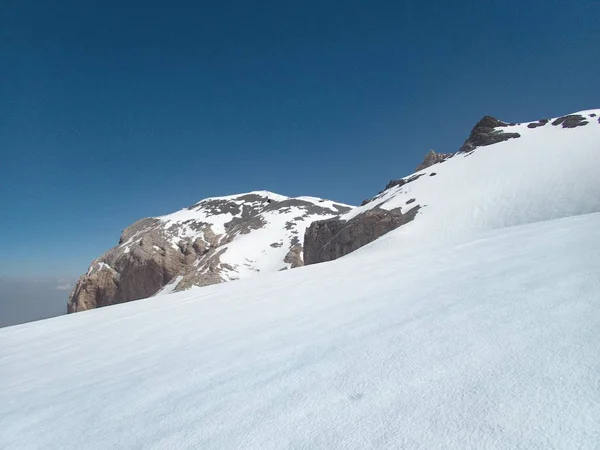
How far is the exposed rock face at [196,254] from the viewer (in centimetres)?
4284

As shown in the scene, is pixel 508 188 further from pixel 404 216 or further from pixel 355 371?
pixel 355 371

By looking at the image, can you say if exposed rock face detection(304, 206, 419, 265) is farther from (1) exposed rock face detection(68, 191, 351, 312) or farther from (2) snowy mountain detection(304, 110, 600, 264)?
(1) exposed rock face detection(68, 191, 351, 312)

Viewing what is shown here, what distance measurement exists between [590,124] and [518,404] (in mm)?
40437

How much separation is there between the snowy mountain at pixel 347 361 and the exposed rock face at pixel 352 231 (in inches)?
730

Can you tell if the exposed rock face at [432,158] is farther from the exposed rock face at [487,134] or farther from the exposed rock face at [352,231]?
the exposed rock face at [352,231]

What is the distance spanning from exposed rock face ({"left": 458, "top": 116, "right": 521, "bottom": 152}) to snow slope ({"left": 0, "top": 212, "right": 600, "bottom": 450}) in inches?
1438

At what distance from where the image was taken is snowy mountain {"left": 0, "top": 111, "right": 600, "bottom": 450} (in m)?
1.76

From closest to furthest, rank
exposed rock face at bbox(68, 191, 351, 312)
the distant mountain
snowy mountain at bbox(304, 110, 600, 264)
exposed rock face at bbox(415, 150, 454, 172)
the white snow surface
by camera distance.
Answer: snowy mountain at bbox(304, 110, 600, 264)
the distant mountain
exposed rock face at bbox(68, 191, 351, 312)
the white snow surface
exposed rock face at bbox(415, 150, 454, 172)

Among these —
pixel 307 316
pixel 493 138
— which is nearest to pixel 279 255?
pixel 493 138

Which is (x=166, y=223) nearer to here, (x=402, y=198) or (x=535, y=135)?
(x=402, y=198)

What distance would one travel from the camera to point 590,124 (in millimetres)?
30375

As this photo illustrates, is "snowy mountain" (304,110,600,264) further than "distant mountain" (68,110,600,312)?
No

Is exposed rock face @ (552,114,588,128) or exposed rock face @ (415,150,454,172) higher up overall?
exposed rock face @ (415,150,454,172)

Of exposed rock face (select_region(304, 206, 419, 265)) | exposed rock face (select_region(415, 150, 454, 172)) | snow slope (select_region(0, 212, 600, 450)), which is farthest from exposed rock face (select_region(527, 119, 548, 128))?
snow slope (select_region(0, 212, 600, 450))
